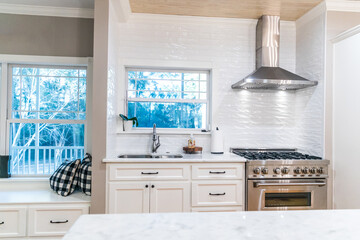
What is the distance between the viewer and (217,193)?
2.32 metres

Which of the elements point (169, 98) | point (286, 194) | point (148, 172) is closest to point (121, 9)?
point (169, 98)

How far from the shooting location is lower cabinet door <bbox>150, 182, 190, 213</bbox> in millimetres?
2258

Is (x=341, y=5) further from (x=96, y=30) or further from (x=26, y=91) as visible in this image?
(x=26, y=91)

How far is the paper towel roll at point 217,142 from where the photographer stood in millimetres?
2789

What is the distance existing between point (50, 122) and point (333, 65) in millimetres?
3493

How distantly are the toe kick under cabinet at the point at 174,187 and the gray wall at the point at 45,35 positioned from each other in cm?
160

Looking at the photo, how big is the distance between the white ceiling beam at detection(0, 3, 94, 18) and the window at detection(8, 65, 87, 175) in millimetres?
646

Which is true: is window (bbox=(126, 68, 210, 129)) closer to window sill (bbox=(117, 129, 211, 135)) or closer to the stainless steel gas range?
window sill (bbox=(117, 129, 211, 135))

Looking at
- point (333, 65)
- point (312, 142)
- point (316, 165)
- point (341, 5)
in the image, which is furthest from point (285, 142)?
point (341, 5)

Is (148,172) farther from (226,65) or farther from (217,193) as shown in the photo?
(226,65)

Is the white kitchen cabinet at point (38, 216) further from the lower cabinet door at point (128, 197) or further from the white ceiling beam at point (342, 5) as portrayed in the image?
the white ceiling beam at point (342, 5)

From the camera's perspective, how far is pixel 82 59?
2.71 m

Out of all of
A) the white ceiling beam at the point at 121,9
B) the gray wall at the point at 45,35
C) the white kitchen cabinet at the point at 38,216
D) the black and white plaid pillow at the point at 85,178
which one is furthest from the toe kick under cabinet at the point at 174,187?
the white ceiling beam at the point at 121,9

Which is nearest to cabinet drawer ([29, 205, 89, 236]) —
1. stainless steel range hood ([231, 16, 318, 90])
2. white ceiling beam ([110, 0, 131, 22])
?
white ceiling beam ([110, 0, 131, 22])
